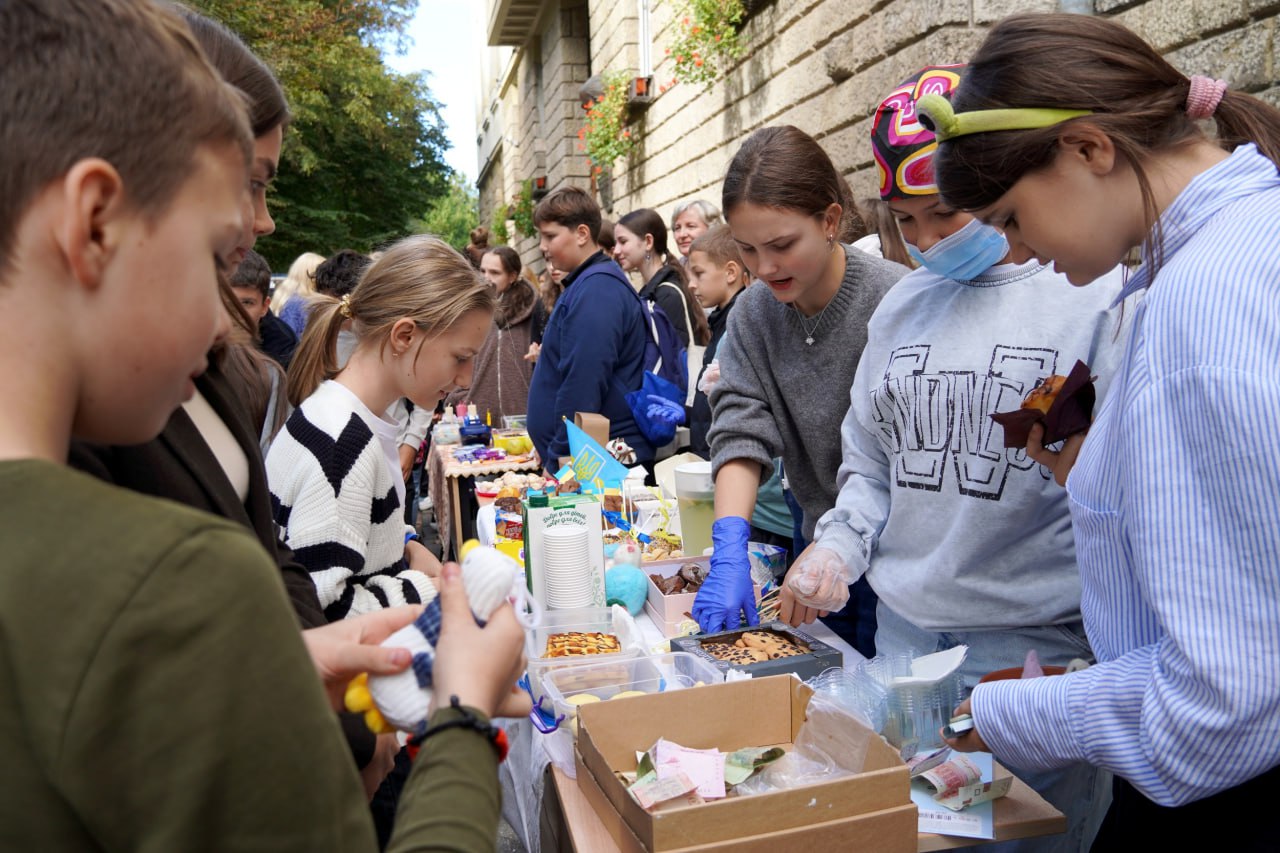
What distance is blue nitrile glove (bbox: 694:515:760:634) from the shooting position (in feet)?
7.47

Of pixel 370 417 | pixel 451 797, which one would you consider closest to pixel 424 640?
pixel 451 797

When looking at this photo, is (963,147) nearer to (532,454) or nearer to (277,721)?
(277,721)

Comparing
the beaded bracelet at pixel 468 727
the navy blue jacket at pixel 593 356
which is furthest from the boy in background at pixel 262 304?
the beaded bracelet at pixel 468 727

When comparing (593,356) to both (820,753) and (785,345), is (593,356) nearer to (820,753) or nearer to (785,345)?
(785,345)

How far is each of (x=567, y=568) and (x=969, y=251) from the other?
1240 mm

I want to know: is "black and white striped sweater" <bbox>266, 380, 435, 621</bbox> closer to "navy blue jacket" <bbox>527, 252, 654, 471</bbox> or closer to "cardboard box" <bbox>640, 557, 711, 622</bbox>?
"cardboard box" <bbox>640, 557, 711, 622</bbox>

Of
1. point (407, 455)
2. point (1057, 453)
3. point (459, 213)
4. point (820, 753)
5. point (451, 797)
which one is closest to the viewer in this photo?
point (451, 797)

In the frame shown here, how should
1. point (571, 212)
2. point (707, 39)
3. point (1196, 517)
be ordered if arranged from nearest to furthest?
point (1196, 517)
point (571, 212)
point (707, 39)

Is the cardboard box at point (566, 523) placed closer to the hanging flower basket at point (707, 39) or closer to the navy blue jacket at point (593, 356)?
the navy blue jacket at point (593, 356)

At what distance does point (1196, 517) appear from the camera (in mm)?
1018

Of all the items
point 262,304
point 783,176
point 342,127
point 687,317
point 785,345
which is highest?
point 342,127

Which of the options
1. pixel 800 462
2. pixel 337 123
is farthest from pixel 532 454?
pixel 337 123

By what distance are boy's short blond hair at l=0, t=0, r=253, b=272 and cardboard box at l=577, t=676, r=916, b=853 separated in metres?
1.05

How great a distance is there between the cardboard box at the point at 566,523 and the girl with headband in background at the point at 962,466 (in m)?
0.58
